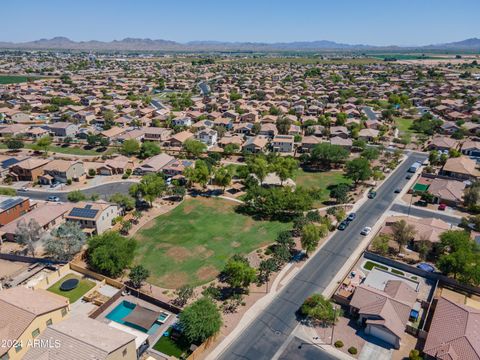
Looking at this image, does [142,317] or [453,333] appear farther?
[142,317]

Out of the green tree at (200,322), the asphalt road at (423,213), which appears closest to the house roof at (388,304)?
the green tree at (200,322)

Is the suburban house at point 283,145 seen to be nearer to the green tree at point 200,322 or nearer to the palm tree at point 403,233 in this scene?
the palm tree at point 403,233

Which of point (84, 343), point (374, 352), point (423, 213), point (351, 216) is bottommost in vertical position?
point (374, 352)

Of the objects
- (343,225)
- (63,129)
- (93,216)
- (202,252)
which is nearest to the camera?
(202,252)

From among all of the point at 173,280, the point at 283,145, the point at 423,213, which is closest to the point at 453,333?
the point at 173,280

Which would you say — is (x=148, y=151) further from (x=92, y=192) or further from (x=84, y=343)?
(x=84, y=343)

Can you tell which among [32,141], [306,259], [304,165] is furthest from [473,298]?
[32,141]
